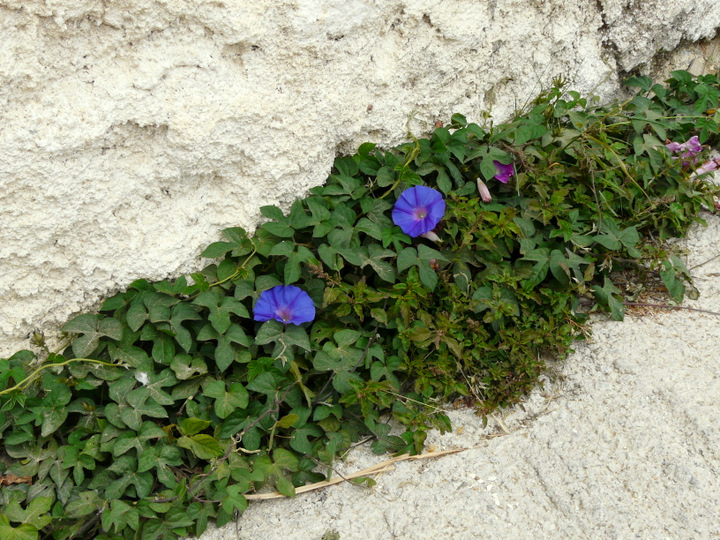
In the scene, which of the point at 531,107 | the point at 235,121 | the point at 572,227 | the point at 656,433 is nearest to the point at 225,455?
the point at 235,121

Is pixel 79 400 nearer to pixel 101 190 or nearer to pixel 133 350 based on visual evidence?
pixel 133 350

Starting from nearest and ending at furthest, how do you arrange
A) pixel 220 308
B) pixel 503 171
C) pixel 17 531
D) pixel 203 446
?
1. pixel 17 531
2. pixel 203 446
3. pixel 220 308
4. pixel 503 171

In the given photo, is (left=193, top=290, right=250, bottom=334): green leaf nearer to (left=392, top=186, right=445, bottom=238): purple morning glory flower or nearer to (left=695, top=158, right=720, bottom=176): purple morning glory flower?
(left=392, top=186, right=445, bottom=238): purple morning glory flower

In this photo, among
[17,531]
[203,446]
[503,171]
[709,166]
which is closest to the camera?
[17,531]

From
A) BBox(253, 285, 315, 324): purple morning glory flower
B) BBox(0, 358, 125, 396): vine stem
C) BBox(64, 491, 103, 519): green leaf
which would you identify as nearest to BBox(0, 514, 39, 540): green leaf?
BBox(64, 491, 103, 519): green leaf

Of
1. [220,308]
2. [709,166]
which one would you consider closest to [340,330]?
[220,308]

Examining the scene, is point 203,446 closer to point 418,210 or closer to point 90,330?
point 90,330
